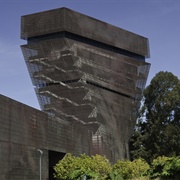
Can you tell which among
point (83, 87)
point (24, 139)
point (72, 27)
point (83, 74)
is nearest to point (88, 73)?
point (83, 74)

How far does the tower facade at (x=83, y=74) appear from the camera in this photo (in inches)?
4186

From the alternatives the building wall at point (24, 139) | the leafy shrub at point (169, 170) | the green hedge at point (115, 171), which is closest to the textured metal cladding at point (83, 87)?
the green hedge at point (115, 171)

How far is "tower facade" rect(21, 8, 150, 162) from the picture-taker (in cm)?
10631

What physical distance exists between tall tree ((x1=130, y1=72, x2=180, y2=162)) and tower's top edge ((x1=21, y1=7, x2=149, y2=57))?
27777 mm

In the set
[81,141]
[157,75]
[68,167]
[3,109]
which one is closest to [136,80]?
[157,75]

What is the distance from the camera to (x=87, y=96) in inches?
4190

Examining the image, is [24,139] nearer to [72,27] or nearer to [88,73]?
[88,73]

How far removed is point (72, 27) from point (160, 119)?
126 ft

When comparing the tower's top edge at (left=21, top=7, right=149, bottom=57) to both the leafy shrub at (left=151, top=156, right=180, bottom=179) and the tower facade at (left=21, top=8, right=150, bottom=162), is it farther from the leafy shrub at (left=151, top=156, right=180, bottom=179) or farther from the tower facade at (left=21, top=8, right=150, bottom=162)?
the leafy shrub at (left=151, top=156, right=180, bottom=179)

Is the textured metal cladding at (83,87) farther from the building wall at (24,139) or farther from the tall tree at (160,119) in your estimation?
the building wall at (24,139)

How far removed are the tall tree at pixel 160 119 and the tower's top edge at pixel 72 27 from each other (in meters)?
27.8

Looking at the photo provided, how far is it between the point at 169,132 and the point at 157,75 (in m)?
16.7

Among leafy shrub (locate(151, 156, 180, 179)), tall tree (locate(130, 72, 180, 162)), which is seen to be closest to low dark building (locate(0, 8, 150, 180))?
tall tree (locate(130, 72, 180, 162))

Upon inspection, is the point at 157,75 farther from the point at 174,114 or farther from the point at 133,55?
the point at 133,55
